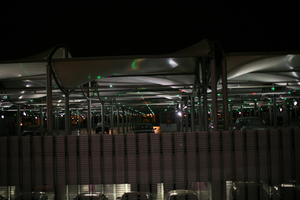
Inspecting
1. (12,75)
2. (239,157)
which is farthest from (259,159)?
(12,75)

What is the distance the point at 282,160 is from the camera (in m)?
5.67

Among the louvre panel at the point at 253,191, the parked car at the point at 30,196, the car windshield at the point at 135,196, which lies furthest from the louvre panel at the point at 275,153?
the parked car at the point at 30,196

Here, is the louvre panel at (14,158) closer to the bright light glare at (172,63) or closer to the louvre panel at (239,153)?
the louvre panel at (239,153)

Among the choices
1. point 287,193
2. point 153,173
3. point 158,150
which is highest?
point 158,150

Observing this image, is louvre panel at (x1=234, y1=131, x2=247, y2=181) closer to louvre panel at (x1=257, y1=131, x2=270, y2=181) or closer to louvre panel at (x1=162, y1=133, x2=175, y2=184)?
louvre panel at (x1=257, y1=131, x2=270, y2=181)


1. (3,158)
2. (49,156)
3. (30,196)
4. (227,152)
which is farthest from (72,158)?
(227,152)

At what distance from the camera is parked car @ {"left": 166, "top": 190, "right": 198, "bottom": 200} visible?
5818 mm

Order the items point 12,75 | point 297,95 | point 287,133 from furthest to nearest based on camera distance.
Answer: point 297,95, point 12,75, point 287,133

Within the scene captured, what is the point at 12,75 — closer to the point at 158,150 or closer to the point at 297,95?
the point at 158,150

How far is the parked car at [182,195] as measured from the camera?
5.82 metres

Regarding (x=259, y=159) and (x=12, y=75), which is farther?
(x=12, y=75)

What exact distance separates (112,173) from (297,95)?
52.5 feet

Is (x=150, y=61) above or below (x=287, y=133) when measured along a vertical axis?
above

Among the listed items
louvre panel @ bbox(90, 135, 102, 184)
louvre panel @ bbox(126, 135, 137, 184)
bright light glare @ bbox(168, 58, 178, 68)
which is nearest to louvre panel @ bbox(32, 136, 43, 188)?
louvre panel @ bbox(90, 135, 102, 184)
